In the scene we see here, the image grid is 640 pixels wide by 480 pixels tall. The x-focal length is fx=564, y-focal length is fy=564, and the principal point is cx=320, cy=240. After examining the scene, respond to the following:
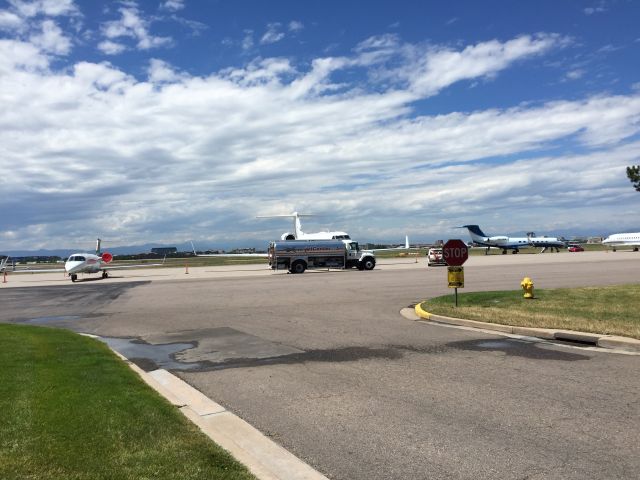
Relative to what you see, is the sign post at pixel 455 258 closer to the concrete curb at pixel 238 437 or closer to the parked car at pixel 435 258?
the concrete curb at pixel 238 437

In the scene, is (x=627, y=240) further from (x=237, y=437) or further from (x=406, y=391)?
(x=237, y=437)

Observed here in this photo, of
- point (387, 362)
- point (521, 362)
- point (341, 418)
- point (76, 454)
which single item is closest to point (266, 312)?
point (387, 362)

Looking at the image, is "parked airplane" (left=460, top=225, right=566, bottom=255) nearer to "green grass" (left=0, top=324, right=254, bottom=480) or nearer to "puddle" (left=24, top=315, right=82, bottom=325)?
"puddle" (left=24, top=315, right=82, bottom=325)

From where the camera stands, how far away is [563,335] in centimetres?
1122

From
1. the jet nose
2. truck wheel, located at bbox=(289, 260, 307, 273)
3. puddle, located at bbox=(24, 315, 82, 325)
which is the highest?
the jet nose

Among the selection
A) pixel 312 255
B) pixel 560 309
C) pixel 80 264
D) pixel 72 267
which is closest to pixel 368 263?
pixel 312 255

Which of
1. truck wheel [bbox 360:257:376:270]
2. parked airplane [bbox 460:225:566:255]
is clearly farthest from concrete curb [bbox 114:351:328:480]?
parked airplane [bbox 460:225:566:255]

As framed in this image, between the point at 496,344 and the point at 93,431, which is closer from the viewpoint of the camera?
the point at 93,431

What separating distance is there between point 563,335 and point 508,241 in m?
81.9

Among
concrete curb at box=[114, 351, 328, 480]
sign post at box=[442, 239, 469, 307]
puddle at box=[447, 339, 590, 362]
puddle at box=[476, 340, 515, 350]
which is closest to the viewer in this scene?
concrete curb at box=[114, 351, 328, 480]

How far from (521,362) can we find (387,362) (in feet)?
7.12

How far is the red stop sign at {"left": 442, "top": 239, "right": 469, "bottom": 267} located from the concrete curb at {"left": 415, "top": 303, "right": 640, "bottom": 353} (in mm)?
2224

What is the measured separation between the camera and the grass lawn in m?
12.1

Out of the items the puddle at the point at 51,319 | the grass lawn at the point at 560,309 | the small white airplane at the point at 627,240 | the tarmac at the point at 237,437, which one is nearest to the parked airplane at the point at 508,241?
the small white airplane at the point at 627,240
